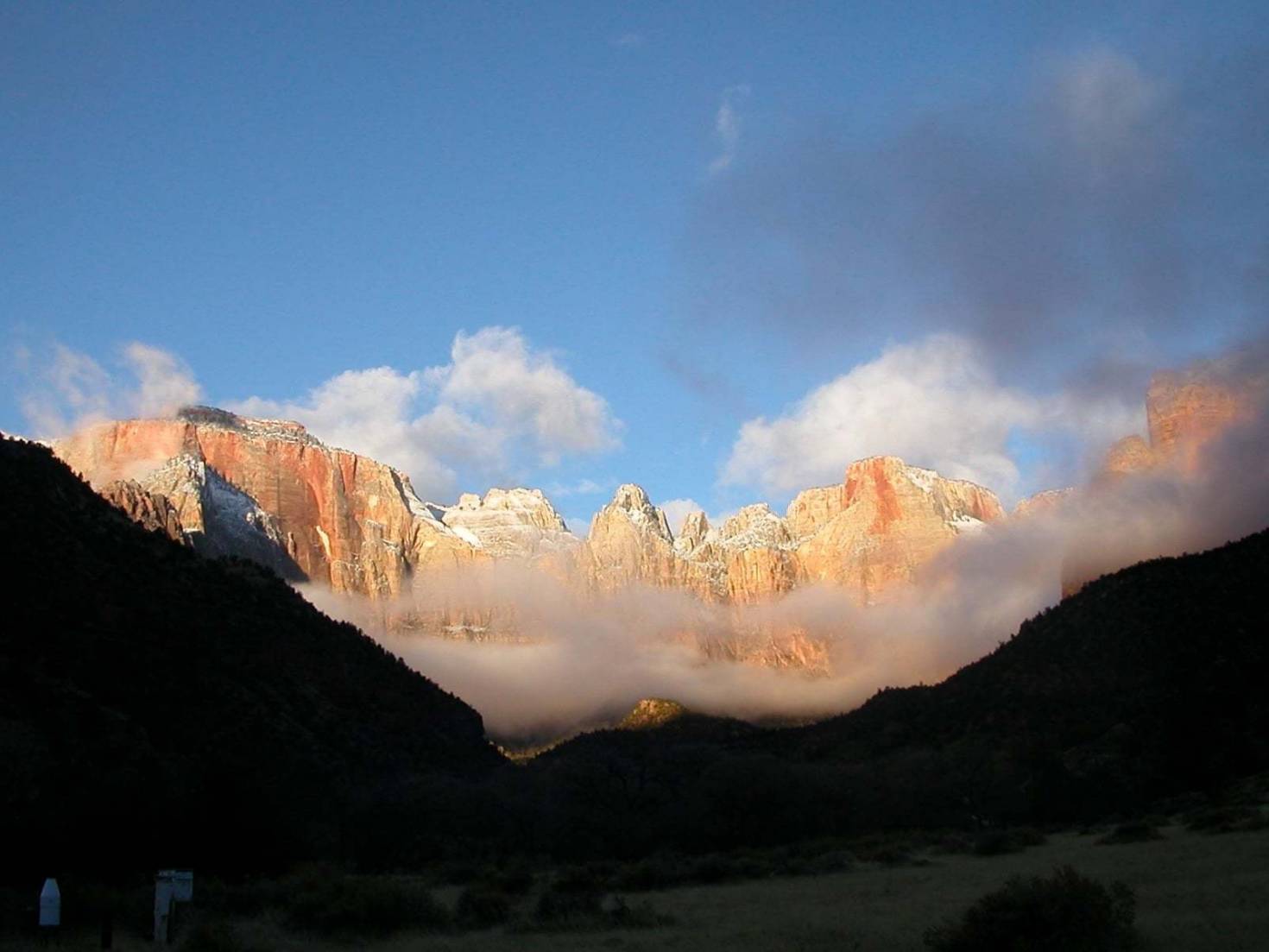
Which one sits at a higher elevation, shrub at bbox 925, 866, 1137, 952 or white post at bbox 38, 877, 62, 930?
white post at bbox 38, 877, 62, 930

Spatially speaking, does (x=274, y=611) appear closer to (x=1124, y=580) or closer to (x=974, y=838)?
(x=974, y=838)

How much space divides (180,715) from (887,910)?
37.3 meters

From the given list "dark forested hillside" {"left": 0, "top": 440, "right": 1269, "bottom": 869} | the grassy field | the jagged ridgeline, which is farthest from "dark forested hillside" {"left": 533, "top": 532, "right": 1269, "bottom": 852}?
the grassy field

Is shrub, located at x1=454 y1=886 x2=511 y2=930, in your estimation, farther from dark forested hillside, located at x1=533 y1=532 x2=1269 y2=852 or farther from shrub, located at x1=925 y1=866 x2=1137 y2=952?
dark forested hillside, located at x1=533 y1=532 x2=1269 y2=852

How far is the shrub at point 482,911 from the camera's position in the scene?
82.3ft

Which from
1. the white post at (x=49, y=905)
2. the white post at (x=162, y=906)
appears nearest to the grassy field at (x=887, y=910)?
the white post at (x=162, y=906)

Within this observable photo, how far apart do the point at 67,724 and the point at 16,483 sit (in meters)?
19.9

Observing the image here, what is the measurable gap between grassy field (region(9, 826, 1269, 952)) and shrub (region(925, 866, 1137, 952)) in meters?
0.73

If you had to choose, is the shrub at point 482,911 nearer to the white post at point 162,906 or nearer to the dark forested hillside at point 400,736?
the white post at point 162,906

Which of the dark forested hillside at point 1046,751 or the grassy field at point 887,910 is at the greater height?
the dark forested hillside at point 1046,751

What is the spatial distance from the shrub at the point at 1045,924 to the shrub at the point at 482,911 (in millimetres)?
11150

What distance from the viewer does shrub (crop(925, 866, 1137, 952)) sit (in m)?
16.1

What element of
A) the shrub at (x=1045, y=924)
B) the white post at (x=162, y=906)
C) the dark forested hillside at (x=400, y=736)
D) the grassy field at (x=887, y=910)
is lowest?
the grassy field at (x=887, y=910)

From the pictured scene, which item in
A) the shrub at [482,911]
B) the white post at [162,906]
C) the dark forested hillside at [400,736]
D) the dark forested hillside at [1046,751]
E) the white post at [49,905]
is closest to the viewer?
the white post at [49,905]
